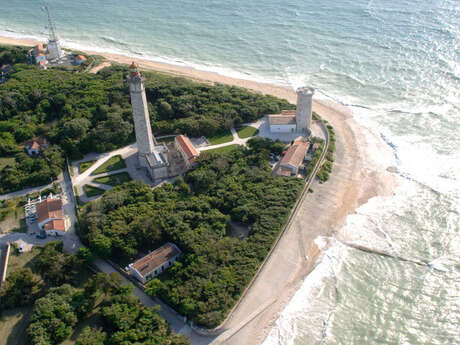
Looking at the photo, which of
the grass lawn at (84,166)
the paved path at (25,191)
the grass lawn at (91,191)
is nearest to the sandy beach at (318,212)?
the grass lawn at (91,191)

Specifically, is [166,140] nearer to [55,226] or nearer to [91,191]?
[91,191]

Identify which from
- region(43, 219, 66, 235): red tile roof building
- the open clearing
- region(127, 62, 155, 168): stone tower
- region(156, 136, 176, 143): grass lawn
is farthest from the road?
region(156, 136, 176, 143): grass lawn

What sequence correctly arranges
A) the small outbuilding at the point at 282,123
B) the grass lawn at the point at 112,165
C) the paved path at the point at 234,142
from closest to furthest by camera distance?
1. the grass lawn at the point at 112,165
2. the paved path at the point at 234,142
3. the small outbuilding at the point at 282,123

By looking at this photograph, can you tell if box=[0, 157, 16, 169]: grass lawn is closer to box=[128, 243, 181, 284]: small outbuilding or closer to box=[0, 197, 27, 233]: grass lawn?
box=[0, 197, 27, 233]: grass lawn

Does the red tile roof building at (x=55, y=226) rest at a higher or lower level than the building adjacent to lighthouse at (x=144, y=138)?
lower

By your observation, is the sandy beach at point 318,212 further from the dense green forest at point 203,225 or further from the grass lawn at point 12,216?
the grass lawn at point 12,216

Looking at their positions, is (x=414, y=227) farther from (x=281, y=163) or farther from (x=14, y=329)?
(x=14, y=329)

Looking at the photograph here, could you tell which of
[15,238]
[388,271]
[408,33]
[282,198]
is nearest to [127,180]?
[15,238]
